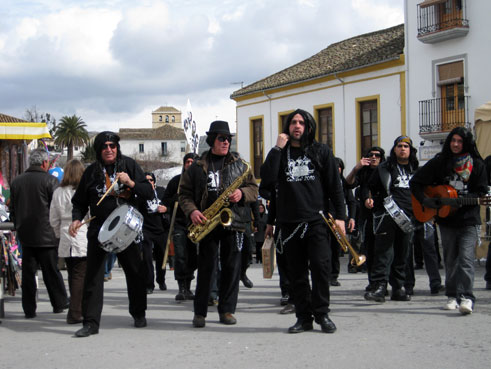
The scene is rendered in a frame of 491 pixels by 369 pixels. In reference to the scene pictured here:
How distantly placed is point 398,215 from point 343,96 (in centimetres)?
2459

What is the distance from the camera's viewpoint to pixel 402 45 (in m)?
30.7

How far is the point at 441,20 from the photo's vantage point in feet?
91.6

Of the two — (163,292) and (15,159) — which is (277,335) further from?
(15,159)

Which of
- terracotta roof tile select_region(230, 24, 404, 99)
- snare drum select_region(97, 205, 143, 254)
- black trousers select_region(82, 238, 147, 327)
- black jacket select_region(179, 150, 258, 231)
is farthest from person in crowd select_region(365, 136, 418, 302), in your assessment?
terracotta roof tile select_region(230, 24, 404, 99)

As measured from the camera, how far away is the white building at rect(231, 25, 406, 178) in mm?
30094

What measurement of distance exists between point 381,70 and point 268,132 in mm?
9107

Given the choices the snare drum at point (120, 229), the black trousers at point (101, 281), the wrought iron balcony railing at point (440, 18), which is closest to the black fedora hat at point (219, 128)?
the snare drum at point (120, 229)

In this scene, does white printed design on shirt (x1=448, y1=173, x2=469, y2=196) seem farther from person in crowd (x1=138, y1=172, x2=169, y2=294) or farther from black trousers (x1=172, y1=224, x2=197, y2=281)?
person in crowd (x1=138, y1=172, x2=169, y2=294)

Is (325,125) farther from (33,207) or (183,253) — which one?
(33,207)

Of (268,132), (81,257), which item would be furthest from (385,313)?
(268,132)

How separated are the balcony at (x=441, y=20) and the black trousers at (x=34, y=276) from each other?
863 inches

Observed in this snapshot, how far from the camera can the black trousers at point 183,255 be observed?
32.2ft

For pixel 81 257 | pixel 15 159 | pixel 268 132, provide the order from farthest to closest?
pixel 268 132 < pixel 15 159 < pixel 81 257

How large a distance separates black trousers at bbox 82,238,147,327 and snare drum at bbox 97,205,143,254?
196mm
